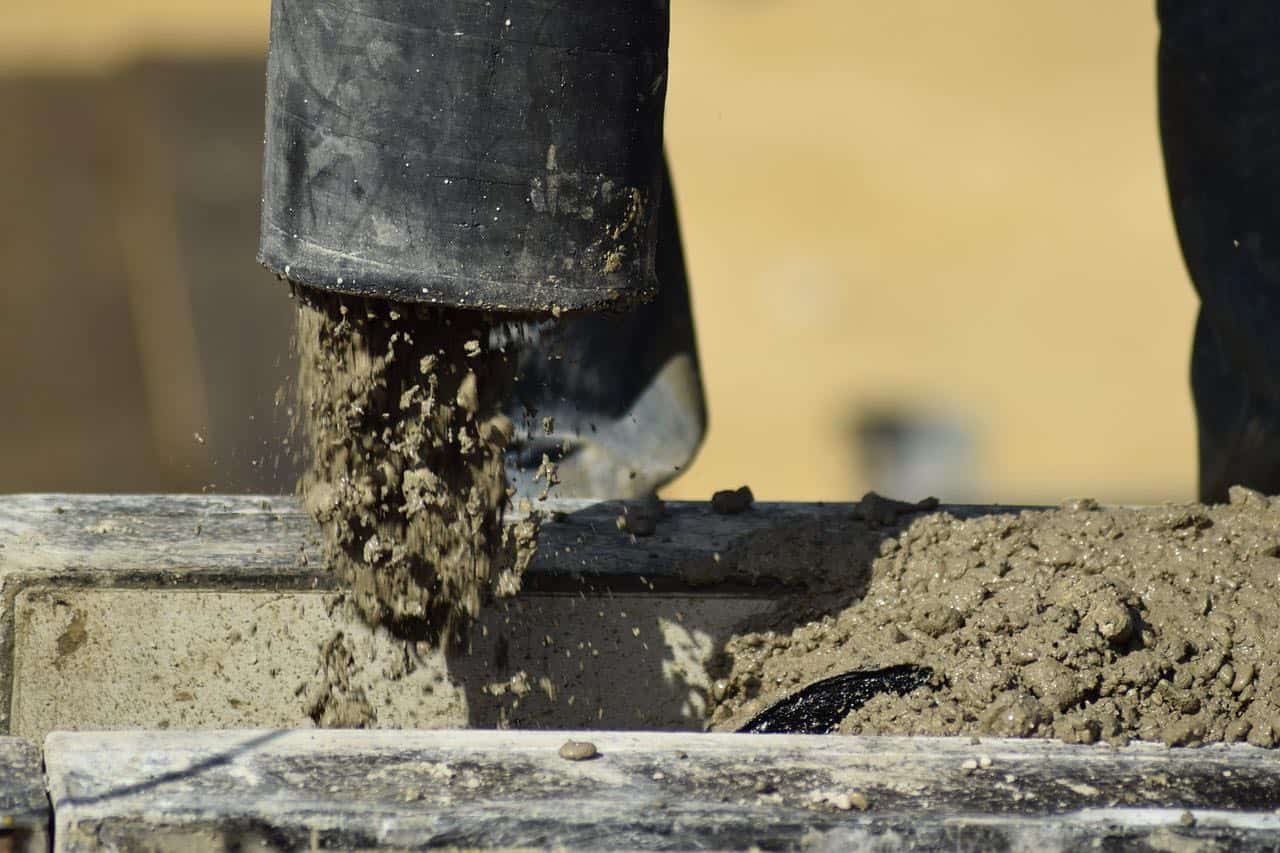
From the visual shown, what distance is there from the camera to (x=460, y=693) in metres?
2.24

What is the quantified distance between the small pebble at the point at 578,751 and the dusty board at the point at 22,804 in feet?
1.52

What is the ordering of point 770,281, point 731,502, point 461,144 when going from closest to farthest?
point 461,144, point 731,502, point 770,281

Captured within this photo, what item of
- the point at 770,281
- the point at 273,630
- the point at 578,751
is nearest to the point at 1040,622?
the point at 578,751

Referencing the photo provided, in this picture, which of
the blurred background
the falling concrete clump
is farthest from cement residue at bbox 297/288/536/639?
the blurred background

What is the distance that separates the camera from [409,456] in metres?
1.91

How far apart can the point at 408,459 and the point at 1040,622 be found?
77cm

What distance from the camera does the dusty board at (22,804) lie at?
131cm

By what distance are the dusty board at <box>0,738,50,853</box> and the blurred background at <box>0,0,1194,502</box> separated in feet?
9.03

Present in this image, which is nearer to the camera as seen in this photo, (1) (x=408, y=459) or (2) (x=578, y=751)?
(2) (x=578, y=751)

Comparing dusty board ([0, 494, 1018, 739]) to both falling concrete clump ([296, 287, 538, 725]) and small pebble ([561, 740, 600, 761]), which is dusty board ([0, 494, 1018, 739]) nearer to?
falling concrete clump ([296, 287, 538, 725])

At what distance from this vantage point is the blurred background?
5.46 metres

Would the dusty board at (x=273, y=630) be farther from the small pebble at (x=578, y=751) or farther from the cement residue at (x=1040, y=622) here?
the small pebble at (x=578, y=751)

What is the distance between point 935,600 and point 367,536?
2.36ft

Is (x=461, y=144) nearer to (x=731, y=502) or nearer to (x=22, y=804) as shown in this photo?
(x=22, y=804)
